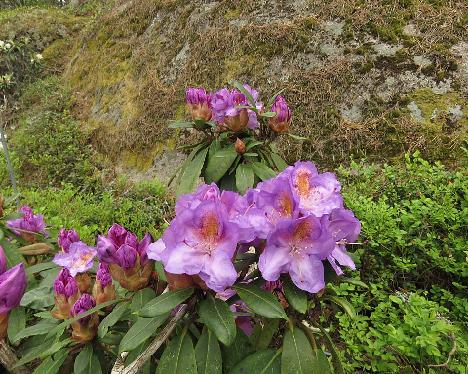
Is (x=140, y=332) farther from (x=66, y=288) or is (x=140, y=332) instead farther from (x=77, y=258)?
(x=77, y=258)

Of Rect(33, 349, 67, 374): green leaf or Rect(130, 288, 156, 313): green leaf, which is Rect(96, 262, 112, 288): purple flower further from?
Rect(33, 349, 67, 374): green leaf

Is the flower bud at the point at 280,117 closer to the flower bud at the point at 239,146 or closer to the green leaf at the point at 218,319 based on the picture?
the flower bud at the point at 239,146

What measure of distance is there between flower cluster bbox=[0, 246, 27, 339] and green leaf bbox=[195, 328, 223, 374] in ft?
1.69

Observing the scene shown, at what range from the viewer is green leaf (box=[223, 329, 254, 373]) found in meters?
0.89

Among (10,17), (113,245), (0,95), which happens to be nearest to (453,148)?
(113,245)

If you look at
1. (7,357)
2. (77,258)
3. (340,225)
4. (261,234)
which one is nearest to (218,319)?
(261,234)

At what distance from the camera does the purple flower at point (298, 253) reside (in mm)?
744

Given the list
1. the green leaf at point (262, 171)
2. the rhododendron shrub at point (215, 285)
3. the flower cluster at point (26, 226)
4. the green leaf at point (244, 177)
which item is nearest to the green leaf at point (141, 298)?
the rhododendron shrub at point (215, 285)

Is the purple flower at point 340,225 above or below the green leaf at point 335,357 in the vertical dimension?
above

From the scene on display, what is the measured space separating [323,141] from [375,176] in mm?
674

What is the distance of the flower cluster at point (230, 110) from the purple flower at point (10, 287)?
0.91 metres

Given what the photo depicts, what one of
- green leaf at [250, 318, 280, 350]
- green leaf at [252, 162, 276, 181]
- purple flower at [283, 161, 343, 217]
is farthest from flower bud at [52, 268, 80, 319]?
green leaf at [252, 162, 276, 181]

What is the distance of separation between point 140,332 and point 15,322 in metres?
0.52

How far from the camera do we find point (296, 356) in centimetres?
80
